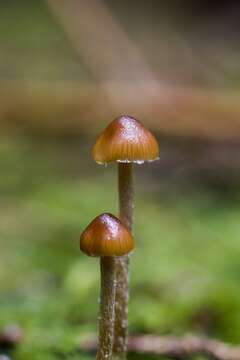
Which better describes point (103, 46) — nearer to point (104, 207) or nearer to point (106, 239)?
point (104, 207)

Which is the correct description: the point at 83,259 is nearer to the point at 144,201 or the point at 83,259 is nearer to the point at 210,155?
the point at 144,201

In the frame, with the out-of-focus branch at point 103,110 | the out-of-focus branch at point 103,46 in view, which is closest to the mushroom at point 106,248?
the out-of-focus branch at point 103,110

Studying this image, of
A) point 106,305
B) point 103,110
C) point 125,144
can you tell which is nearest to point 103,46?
point 103,110

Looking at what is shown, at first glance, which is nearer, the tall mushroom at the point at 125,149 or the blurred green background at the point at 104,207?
the tall mushroom at the point at 125,149

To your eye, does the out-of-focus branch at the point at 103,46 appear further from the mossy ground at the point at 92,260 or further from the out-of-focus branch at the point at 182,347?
the out-of-focus branch at the point at 182,347

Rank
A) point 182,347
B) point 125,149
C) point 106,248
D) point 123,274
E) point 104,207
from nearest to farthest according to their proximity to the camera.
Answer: point 106,248, point 125,149, point 123,274, point 182,347, point 104,207

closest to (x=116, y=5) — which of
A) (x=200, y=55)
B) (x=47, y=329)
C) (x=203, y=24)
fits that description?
(x=203, y=24)

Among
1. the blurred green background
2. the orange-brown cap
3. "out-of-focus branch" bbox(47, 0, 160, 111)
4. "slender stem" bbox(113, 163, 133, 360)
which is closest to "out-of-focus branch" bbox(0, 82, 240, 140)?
the blurred green background
